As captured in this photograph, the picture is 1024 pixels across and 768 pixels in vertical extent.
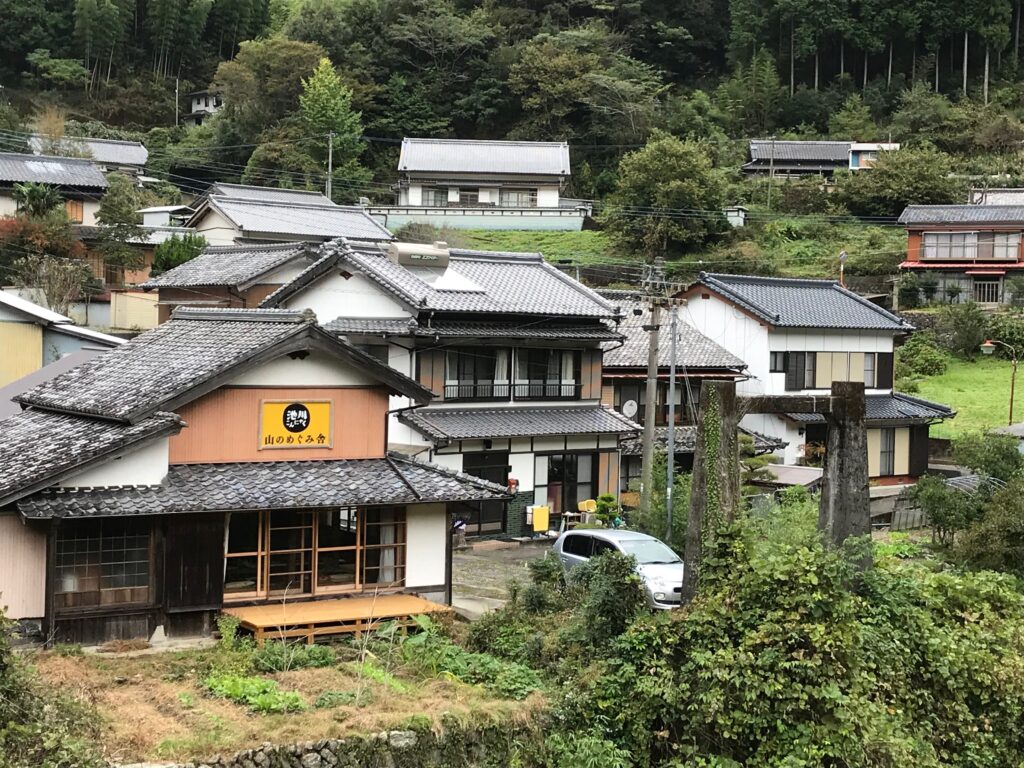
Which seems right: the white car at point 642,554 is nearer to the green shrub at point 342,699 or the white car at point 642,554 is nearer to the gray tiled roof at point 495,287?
the green shrub at point 342,699

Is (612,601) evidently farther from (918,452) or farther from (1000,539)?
(918,452)

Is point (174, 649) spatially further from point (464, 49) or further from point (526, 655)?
point (464, 49)

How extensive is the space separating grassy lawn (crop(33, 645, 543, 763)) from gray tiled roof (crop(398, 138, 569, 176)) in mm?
51356

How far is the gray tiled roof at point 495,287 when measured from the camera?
91.7 feet

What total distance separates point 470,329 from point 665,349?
27.5ft

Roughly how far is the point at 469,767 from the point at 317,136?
5672 centimetres

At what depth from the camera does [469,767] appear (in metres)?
11.9

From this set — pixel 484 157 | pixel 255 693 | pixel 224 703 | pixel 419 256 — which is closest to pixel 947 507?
pixel 419 256

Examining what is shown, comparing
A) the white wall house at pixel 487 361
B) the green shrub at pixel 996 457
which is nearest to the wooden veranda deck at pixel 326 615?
the white wall house at pixel 487 361

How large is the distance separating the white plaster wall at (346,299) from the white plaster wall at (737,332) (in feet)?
42.8

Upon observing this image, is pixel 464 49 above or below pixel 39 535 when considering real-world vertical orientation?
above

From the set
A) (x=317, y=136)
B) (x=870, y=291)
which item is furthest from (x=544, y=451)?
(x=317, y=136)

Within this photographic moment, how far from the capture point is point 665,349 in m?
34.2

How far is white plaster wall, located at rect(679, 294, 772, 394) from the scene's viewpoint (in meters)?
35.7
